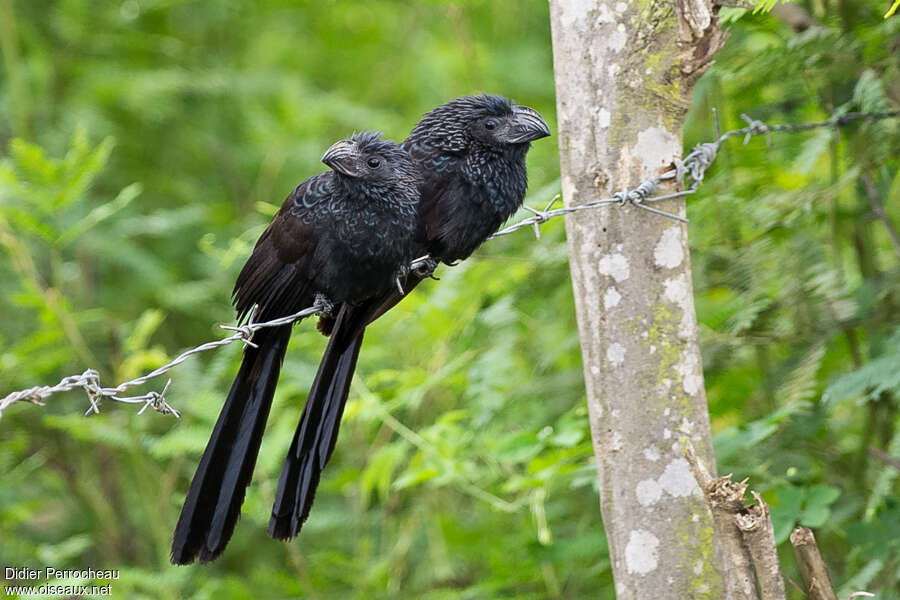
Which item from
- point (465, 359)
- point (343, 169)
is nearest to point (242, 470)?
point (343, 169)

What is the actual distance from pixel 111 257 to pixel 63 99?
1.06 meters

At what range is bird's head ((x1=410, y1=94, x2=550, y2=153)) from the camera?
2250mm

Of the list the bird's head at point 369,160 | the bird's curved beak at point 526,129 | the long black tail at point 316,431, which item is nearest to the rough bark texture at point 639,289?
the bird's curved beak at point 526,129

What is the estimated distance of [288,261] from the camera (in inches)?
86.3

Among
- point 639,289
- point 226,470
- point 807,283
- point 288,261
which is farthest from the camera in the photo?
point 807,283

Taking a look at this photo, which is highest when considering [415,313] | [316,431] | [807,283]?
[415,313]

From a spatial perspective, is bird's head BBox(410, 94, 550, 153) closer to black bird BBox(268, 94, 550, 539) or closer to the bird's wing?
black bird BBox(268, 94, 550, 539)

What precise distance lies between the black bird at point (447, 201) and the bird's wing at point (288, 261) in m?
0.16

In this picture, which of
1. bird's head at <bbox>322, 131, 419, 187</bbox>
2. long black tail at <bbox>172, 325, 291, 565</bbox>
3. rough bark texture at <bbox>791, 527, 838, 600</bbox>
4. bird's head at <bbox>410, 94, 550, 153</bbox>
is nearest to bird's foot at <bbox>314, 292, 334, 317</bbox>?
long black tail at <bbox>172, 325, 291, 565</bbox>

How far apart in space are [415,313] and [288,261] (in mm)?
1237

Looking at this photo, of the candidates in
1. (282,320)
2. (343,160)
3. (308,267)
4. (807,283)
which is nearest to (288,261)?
(308,267)

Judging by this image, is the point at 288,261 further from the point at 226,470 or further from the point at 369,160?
the point at 226,470

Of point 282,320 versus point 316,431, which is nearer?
point 282,320

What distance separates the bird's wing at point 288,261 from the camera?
2.13 m
